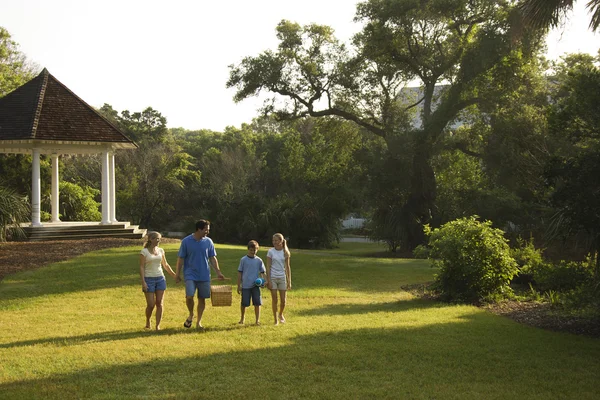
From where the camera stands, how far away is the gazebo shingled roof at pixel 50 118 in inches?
879

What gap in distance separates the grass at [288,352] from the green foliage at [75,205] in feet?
51.7

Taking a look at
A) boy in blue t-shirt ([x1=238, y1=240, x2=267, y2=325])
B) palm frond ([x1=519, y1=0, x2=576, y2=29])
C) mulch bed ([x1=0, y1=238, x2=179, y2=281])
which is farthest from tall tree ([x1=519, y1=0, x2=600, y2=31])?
mulch bed ([x1=0, y1=238, x2=179, y2=281])

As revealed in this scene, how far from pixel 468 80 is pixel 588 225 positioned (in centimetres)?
1787

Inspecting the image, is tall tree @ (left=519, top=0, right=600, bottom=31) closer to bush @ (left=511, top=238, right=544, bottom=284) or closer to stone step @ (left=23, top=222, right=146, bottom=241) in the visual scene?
bush @ (left=511, top=238, right=544, bottom=284)

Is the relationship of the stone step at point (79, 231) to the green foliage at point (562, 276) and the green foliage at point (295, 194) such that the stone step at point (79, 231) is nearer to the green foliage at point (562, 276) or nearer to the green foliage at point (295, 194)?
the green foliage at point (295, 194)

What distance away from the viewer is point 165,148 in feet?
135

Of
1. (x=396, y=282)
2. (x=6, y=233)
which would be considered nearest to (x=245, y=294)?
(x=396, y=282)

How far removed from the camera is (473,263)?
1328 centimetres

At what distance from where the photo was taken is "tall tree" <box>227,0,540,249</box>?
25250mm

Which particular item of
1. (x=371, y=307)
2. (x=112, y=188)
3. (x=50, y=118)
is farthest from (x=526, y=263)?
(x=50, y=118)

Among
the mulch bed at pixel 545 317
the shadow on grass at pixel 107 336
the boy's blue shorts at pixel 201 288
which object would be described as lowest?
the mulch bed at pixel 545 317

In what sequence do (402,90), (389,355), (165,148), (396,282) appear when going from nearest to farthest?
1. (389,355)
2. (396,282)
3. (402,90)
4. (165,148)

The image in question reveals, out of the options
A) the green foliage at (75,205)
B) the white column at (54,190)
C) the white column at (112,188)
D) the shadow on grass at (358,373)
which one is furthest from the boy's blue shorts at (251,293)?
the green foliage at (75,205)

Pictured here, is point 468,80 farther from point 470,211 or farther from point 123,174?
point 123,174
